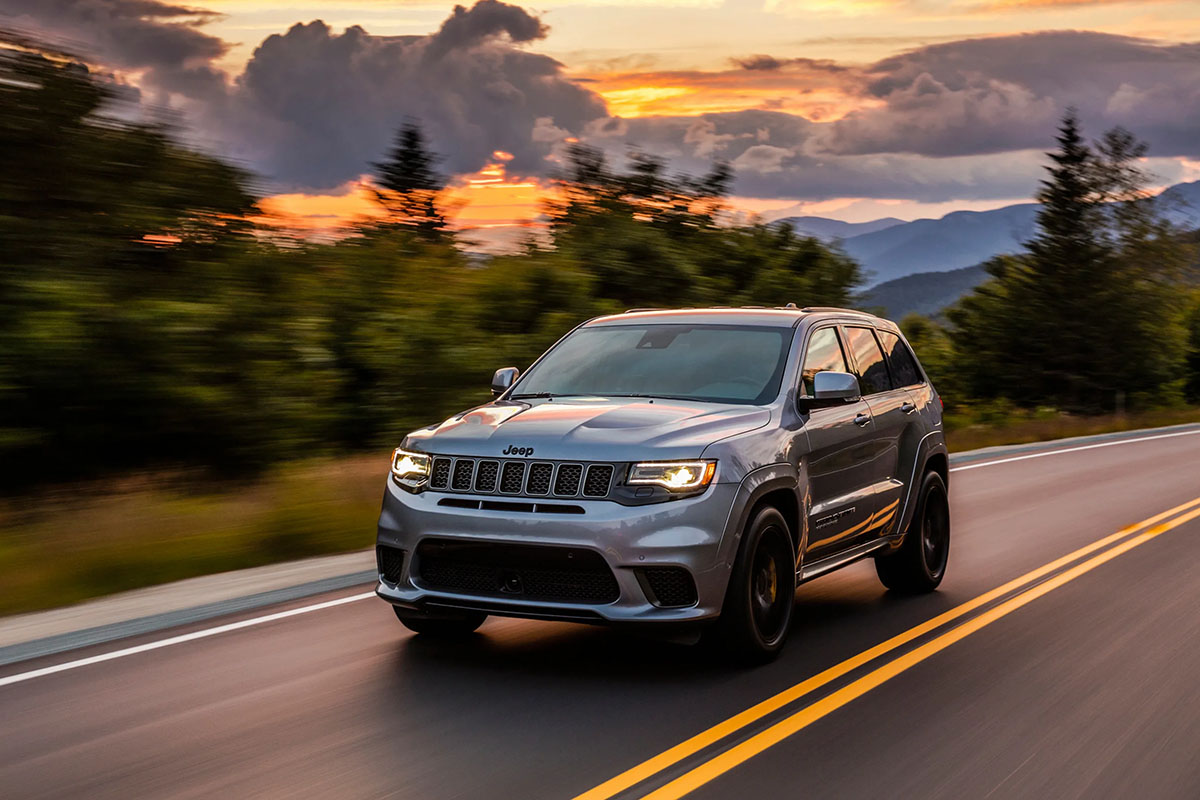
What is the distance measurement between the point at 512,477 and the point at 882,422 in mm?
2979

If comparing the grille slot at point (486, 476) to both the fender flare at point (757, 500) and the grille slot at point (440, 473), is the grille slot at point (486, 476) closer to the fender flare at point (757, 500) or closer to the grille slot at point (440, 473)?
the grille slot at point (440, 473)

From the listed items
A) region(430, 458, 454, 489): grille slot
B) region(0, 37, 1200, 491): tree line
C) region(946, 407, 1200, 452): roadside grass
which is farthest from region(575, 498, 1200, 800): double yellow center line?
region(946, 407, 1200, 452): roadside grass

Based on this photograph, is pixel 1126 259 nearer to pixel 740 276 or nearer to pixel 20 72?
pixel 740 276

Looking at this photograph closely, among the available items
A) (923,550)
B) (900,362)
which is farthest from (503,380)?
(923,550)

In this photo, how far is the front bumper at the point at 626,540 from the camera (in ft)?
20.7

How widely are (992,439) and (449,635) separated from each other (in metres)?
21.3

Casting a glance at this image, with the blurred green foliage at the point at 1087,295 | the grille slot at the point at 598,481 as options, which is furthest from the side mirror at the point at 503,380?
the blurred green foliage at the point at 1087,295

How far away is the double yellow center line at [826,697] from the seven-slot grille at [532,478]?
1.24 metres

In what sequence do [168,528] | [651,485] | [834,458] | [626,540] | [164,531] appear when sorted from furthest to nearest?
[168,528], [164,531], [834,458], [651,485], [626,540]

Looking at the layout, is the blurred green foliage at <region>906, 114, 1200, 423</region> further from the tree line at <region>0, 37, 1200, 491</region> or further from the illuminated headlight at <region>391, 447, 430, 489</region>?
the illuminated headlight at <region>391, 447, 430, 489</region>

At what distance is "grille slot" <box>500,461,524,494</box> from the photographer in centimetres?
648

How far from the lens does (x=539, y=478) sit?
6.46 metres

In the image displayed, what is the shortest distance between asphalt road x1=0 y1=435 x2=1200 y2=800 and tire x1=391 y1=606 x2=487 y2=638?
4.0 inches

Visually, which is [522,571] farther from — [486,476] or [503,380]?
[503,380]
